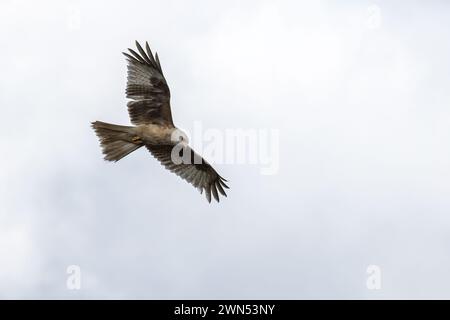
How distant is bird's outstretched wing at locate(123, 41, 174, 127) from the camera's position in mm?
21781

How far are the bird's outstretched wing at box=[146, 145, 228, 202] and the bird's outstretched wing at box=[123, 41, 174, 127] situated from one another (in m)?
1.25

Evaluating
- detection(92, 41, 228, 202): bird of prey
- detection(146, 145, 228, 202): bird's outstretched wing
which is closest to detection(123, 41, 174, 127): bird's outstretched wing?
detection(92, 41, 228, 202): bird of prey

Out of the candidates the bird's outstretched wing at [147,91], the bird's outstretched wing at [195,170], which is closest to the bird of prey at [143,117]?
the bird's outstretched wing at [147,91]

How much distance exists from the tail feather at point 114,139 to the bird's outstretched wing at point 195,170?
1.08 metres

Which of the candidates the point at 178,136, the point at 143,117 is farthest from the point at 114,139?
the point at 178,136

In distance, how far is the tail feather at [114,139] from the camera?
21.7 meters

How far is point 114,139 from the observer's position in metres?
21.9

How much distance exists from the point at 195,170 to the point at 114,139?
2537 mm

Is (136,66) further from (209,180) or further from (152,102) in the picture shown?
(209,180)
